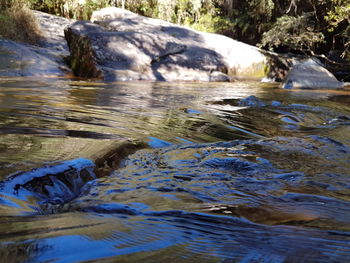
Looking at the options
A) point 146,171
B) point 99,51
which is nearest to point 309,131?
point 146,171

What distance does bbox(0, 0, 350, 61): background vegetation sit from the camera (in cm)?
1183

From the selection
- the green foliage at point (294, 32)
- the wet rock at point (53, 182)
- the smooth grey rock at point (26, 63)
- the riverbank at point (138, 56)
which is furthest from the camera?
the green foliage at point (294, 32)

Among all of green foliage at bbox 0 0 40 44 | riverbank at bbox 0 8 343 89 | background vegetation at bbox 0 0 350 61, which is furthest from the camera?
background vegetation at bbox 0 0 350 61

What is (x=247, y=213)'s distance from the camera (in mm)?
1165

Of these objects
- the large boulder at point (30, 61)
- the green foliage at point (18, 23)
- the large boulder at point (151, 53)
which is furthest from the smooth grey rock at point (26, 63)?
the green foliage at point (18, 23)

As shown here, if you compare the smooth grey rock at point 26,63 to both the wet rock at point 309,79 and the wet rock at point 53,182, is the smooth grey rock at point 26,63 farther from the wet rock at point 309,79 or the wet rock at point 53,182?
the wet rock at point 53,182

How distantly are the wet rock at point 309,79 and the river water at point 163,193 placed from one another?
6000 millimetres

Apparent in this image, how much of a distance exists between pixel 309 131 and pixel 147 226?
2.57 m

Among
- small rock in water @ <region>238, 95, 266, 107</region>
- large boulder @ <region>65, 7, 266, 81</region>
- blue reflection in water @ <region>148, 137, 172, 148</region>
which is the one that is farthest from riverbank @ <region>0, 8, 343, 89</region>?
blue reflection in water @ <region>148, 137, 172, 148</region>

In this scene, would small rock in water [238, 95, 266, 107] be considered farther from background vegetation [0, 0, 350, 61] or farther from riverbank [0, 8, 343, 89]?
background vegetation [0, 0, 350, 61]

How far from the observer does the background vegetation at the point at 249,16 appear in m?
11.8

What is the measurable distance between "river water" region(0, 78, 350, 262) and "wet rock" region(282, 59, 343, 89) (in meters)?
6.00

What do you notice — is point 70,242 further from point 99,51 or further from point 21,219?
point 99,51

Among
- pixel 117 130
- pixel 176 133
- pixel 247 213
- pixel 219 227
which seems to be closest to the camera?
pixel 219 227
